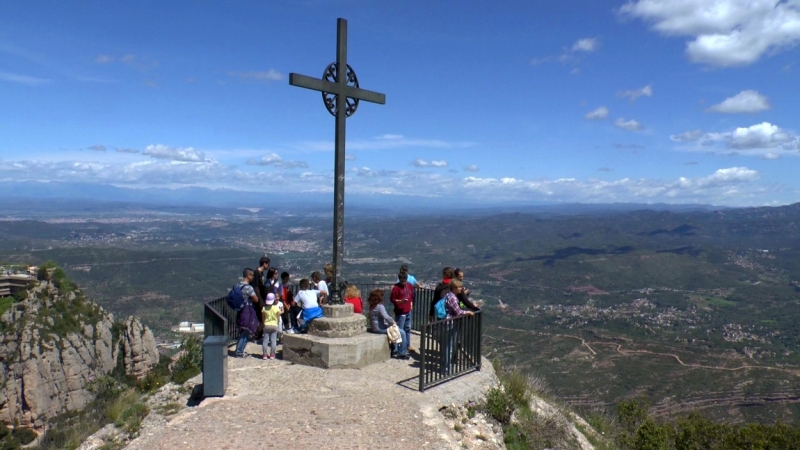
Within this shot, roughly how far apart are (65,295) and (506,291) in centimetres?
9665

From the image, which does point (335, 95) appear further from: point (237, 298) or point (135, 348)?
point (135, 348)

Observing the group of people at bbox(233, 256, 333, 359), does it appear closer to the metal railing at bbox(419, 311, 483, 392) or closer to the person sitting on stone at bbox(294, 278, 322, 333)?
the person sitting on stone at bbox(294, 278, 322, 333)

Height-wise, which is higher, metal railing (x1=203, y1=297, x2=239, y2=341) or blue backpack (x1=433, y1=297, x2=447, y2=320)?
blue backpack (x1=433, y1=297, x2=447, y2=320)

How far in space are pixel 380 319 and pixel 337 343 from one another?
1.21 m

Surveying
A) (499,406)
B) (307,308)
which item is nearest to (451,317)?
(499,406)

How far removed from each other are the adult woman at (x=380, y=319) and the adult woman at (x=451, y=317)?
123cm

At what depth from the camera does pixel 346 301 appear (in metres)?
10.1

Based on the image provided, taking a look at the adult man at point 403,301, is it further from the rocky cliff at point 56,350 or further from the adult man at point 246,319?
the rocky cliff at point 56,350

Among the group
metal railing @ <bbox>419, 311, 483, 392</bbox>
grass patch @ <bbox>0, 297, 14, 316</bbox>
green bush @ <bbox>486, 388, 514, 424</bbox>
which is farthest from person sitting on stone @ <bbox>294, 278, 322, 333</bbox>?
grass patch @ <bbox>0, 297, 14, 316</bbox>

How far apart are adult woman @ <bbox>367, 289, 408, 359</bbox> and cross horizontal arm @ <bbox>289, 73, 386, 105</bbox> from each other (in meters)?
3.63

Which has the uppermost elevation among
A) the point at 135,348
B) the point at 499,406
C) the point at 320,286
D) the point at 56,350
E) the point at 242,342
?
the point at 320,286

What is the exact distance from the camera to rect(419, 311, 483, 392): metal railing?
8117 mm

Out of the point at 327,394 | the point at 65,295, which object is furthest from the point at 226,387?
the point at 65,295

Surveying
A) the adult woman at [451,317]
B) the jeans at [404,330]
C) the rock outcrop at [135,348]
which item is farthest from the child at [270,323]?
the rock outcrop at [135,348]
